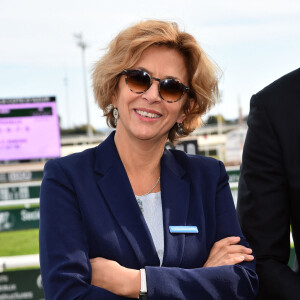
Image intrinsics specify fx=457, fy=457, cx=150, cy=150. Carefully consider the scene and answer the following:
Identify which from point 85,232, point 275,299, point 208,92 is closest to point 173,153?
point 208,92

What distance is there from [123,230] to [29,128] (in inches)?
268

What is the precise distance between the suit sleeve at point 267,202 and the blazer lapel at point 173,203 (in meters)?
0.30

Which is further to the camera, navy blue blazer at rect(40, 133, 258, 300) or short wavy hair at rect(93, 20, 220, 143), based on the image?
short wavy hair at rect(93, 20, 220, 143)

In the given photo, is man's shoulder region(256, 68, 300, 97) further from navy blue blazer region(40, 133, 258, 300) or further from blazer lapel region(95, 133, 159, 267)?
blazer lapel region(95, 133, 159, 267)

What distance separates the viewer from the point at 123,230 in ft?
5.74

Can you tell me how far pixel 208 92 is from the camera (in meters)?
2.05

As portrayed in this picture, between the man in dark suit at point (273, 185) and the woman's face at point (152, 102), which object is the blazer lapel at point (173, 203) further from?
the man in dark suit at point (273, 185)

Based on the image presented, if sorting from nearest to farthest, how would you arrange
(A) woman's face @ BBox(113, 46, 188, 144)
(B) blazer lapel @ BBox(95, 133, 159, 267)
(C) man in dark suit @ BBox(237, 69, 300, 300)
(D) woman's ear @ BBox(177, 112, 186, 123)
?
(C) man in dark suit @ BBox(237, 69, 300, 300), (B) blazer lapel @ BBox(95, 133, 159, 267), (A) woman's face @ BBox(113, 46, 188, 144), (D) woman's ear @ BBox(177, 112, 186, 123)

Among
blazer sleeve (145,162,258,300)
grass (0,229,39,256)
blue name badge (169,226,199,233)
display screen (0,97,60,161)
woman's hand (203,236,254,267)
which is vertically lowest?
grass (0,229,39,256)

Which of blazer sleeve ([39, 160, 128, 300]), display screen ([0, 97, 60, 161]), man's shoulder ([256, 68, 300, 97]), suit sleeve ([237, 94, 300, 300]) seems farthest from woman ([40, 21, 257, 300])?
display screen ([0, 97, 60, 161])

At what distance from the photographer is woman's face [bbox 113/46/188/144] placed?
1.85m

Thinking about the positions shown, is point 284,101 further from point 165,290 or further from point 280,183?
point 165,290

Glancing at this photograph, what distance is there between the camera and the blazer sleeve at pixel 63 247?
1621 millimetres

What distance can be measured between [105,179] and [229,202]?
54cm
